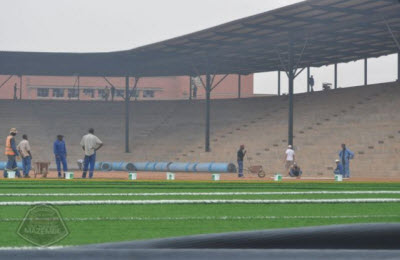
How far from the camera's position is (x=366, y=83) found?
45781 millimetres

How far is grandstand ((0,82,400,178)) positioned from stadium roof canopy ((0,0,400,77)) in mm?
2672

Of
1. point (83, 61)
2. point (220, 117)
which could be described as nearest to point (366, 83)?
point (220, 117)

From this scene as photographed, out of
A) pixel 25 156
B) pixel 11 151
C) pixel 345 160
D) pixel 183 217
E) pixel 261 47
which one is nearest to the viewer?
pixel 183 217

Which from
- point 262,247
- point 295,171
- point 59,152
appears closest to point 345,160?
point 295,171

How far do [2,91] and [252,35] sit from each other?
4600cm

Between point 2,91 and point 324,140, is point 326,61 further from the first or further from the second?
point 2,91

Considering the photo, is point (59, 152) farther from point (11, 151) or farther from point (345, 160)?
point (345, 160)

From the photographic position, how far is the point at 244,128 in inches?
1724

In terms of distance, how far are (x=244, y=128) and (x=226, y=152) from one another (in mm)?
3216

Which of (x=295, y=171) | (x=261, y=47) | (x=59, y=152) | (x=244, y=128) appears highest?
(x=261, y=47)

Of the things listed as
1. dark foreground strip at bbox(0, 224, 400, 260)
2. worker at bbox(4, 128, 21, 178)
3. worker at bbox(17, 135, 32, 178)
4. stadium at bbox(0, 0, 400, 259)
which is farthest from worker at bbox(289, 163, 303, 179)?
dark foreground strip at bbox(0, 224, 400, 260)

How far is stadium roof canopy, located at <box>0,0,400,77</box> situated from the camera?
29.9 m

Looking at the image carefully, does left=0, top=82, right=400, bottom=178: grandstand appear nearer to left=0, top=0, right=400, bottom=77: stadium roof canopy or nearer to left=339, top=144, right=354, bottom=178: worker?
left=339, top=144, right=354, bottom=178: worker

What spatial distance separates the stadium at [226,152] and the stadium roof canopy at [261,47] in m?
0.11
